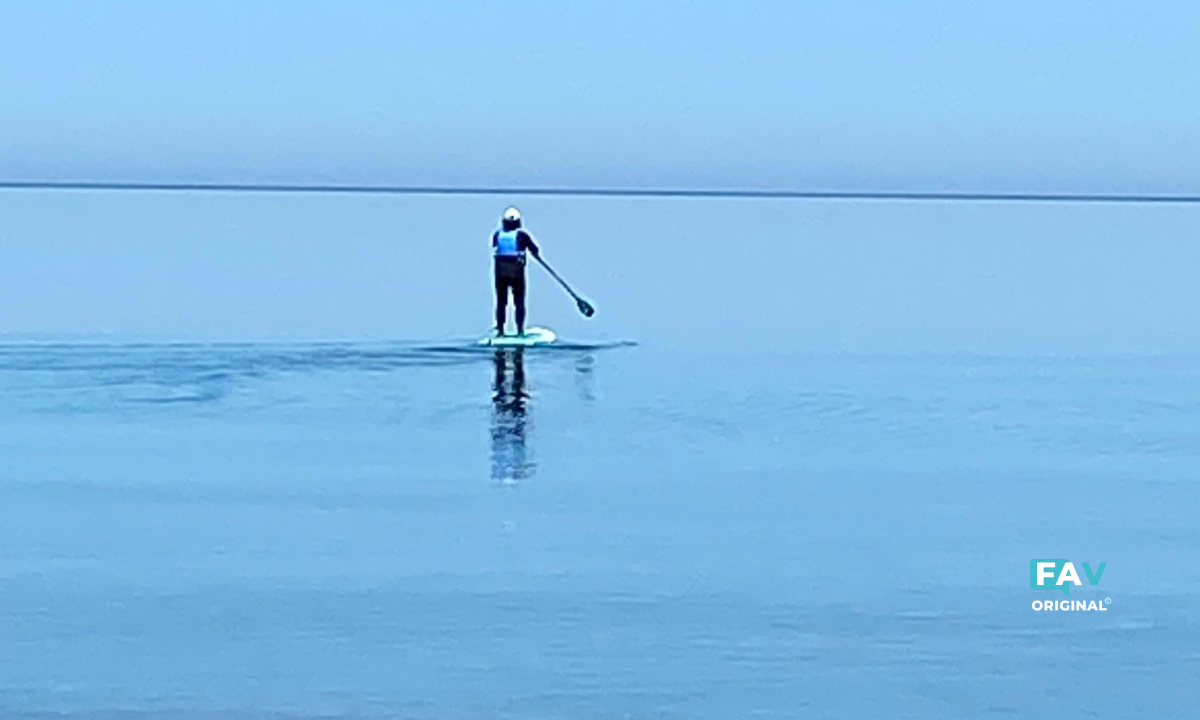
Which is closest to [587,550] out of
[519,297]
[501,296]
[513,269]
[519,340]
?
[513,269]

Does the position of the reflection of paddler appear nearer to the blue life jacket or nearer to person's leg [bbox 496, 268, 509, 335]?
person's leg [bbox 496, 268, 509, 335]

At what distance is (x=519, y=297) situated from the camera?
28.5m

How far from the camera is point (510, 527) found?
15141 mm

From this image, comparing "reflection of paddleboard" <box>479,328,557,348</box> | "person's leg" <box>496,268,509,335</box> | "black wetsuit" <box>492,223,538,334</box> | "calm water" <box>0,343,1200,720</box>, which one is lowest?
"calm water" <box>0,343,1200,720</box>

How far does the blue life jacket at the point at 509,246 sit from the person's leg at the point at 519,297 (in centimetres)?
27

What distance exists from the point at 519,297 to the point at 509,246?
89cm

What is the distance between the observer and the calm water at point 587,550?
36.4ft

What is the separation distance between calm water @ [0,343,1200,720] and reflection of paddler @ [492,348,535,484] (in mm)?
85

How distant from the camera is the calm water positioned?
11.1 m

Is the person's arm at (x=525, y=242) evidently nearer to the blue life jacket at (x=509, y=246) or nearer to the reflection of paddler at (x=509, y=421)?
the blue life jacket at (x=509, y=246)

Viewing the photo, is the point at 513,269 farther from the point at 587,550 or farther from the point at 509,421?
the point at 587,550

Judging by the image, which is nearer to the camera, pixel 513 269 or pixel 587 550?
pixel 587 550

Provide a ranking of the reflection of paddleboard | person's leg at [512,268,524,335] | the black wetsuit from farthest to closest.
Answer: the reflection of paddleboard
person's leg at [512,268,524,335]
the black wetsuit

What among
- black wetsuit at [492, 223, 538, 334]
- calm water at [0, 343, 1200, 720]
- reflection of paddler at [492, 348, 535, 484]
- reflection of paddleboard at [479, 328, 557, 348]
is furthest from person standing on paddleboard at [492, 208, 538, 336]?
calm water at [0, 343, 1200, 720]
